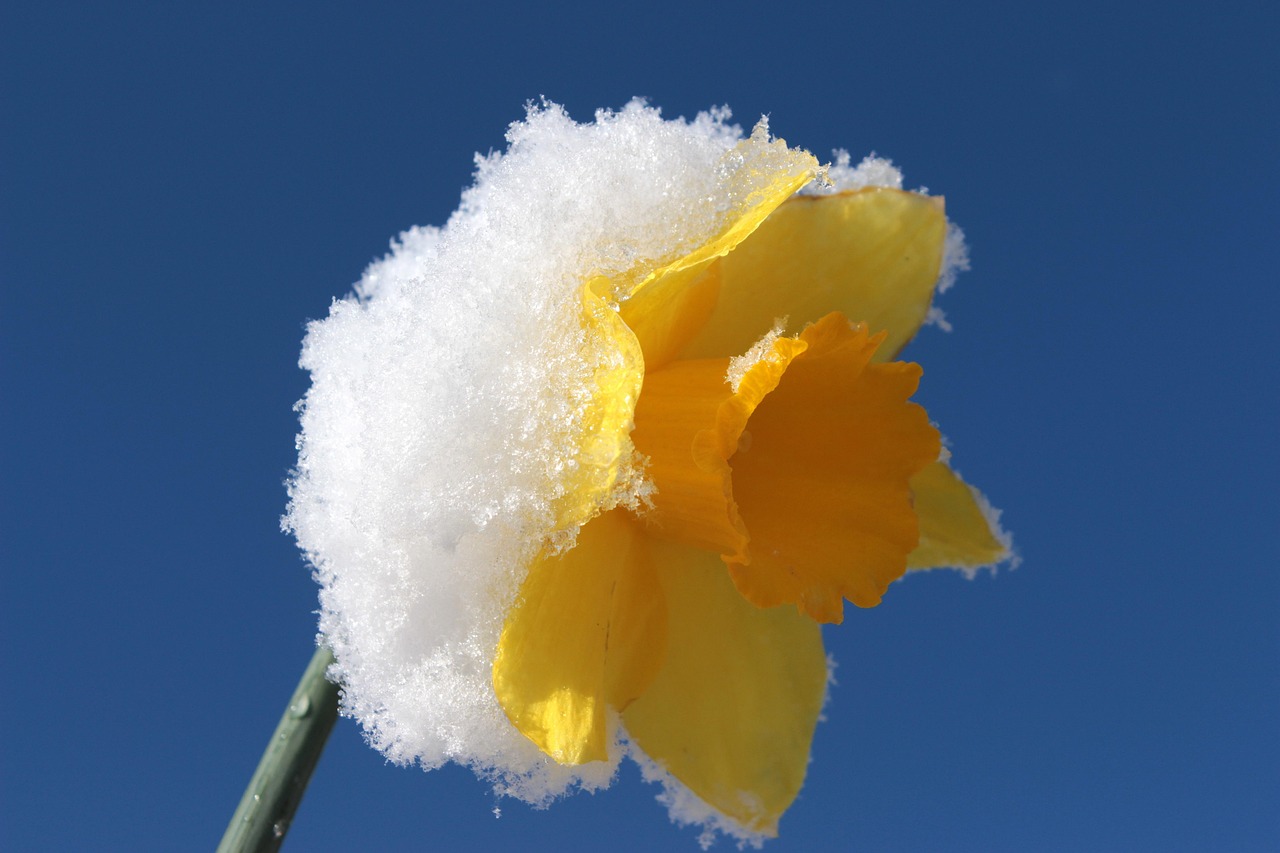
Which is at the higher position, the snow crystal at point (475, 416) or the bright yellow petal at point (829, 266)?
the bright yellow petal at point (829, 266)

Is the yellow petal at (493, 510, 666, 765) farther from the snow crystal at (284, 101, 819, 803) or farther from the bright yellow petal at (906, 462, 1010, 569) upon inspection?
the bright yellow petal at (906, 462, 1010, 569)

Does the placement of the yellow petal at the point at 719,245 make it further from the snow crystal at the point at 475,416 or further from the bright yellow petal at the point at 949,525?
the bright yellow petal at the point at 949,525

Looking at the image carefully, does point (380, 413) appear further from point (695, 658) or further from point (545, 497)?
point (695, 658)

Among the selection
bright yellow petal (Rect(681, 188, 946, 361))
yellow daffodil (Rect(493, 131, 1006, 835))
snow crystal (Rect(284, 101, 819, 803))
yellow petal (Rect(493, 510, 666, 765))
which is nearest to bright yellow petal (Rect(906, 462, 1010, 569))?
yellow daffodil (Rect(493, 131, 1006, 835))

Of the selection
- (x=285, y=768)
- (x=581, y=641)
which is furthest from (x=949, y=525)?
(x=285, y=768)

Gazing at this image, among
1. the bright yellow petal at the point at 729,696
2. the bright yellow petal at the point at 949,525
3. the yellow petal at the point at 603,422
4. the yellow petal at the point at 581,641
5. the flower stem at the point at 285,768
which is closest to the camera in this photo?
the yellow petal at the point at 603,422

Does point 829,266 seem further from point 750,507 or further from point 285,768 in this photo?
point 285,768

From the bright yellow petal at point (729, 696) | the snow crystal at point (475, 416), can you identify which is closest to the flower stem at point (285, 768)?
the snow crystal at point (475, 416)

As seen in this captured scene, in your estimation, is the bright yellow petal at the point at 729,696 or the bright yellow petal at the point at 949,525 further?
the bright yellow petal at the point at 949,525
